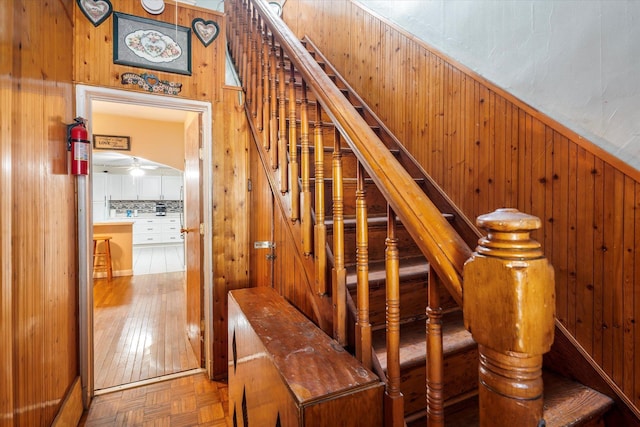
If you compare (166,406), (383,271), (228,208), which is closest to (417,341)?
(383,271)

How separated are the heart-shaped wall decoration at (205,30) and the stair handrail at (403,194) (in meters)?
1.50

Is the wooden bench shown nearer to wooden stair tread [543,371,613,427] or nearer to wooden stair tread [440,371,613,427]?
Answer: wooden stair tread [440,371,613,427]

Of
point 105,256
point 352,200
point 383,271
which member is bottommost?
point 105,256

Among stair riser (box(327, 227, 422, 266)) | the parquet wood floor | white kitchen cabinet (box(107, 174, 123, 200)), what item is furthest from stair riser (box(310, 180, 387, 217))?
white kitchen cabinet (box(107, 174, 123, 200))

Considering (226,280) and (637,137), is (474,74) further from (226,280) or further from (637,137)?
(226,280)

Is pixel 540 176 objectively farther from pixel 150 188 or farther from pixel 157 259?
pixel 150 188

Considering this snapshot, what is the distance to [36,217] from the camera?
140cm

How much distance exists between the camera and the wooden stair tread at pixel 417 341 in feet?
3.63

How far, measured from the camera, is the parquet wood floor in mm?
1942

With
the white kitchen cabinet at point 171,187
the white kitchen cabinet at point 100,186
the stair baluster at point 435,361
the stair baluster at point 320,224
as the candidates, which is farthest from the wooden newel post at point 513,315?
the white kitchen cabinet at point 171,187

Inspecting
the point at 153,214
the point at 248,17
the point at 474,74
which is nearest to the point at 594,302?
the point at 474,74

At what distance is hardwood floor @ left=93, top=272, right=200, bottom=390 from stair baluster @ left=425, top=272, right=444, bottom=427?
2.36 meters

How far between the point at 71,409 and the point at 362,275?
2035 millimetres

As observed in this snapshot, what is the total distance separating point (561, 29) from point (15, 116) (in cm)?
230
